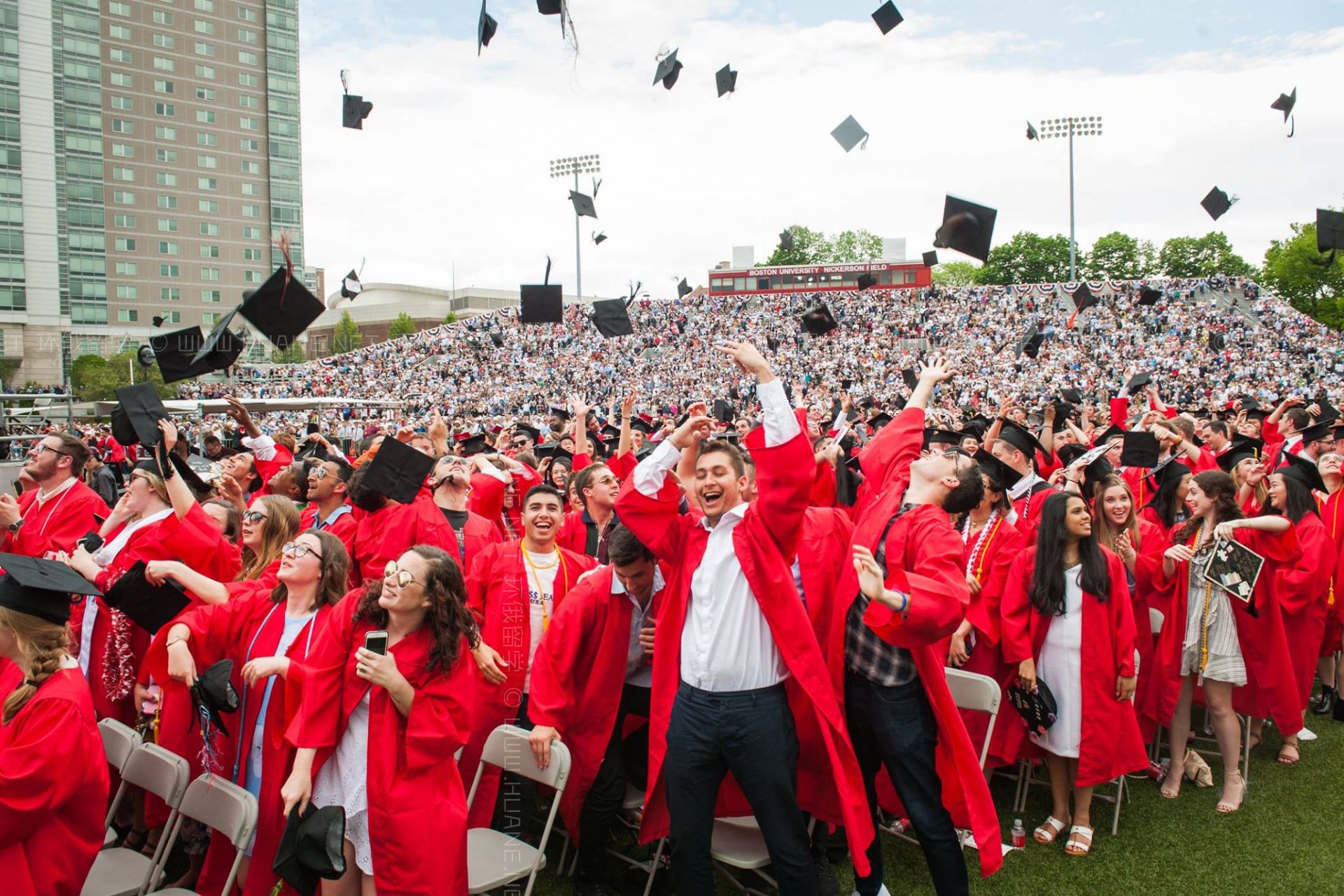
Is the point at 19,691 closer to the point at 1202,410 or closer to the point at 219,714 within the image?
the point at 219,714

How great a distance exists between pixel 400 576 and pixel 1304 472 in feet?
17.8

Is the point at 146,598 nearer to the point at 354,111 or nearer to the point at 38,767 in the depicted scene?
the point at 38,767

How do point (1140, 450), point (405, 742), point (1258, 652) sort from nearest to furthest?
1. point (405, 742)
2. point (1258, 652)
3. point (1140, 450)

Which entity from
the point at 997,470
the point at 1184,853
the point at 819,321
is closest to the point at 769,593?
the point at 997,470

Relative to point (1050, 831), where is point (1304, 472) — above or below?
above

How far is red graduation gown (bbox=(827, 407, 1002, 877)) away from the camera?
2.98 metres

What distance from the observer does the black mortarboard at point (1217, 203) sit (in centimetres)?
1569

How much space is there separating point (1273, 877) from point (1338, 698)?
9.42 feet

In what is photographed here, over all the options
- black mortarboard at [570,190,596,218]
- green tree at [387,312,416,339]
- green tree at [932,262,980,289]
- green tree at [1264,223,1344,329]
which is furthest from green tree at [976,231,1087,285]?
black mortarboard at [570,190,596,218]

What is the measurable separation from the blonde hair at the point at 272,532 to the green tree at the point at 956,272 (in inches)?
3483

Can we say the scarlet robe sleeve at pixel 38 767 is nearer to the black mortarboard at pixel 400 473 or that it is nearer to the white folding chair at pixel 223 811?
the white folding chair at pixel 223 811

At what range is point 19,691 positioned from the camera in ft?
9.00

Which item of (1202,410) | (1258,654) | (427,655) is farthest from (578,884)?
(1202,410)

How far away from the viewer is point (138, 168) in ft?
225
